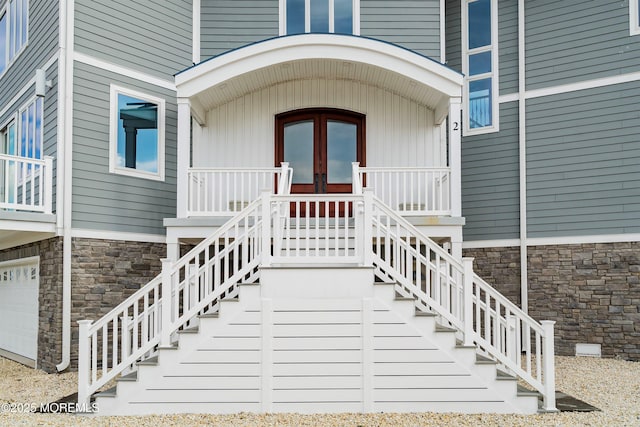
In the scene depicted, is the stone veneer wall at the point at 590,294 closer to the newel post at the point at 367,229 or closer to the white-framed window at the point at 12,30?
the newel post at the point at 367,229

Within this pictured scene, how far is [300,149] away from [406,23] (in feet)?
10.8

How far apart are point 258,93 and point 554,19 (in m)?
5.92

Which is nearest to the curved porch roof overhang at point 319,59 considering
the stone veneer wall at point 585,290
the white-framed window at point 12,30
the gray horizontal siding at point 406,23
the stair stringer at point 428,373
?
the gray horizontal siding at point 406,23

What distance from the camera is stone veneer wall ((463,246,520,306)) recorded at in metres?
10.6

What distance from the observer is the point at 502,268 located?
10695 mm

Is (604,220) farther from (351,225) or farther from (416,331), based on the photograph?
(416,331)

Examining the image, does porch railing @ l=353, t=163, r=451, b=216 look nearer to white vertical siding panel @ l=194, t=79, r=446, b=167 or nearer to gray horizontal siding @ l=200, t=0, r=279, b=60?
white vertical siding panel @ l=194, t=79, r=446, b=167

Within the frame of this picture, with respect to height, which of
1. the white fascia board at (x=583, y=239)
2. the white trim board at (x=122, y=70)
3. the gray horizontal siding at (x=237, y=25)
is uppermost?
the gray horizontal siding at (x=237, y=25)

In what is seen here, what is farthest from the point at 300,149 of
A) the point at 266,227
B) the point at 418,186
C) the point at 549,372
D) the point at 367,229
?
the point at 549,372

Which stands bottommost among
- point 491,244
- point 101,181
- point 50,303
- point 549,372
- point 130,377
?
point 130,377

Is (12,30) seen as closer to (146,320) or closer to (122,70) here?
(122,70)

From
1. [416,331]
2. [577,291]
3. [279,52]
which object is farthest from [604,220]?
[279,52]

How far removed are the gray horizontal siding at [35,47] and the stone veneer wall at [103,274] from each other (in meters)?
3.47

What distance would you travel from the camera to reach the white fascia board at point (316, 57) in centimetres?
884
